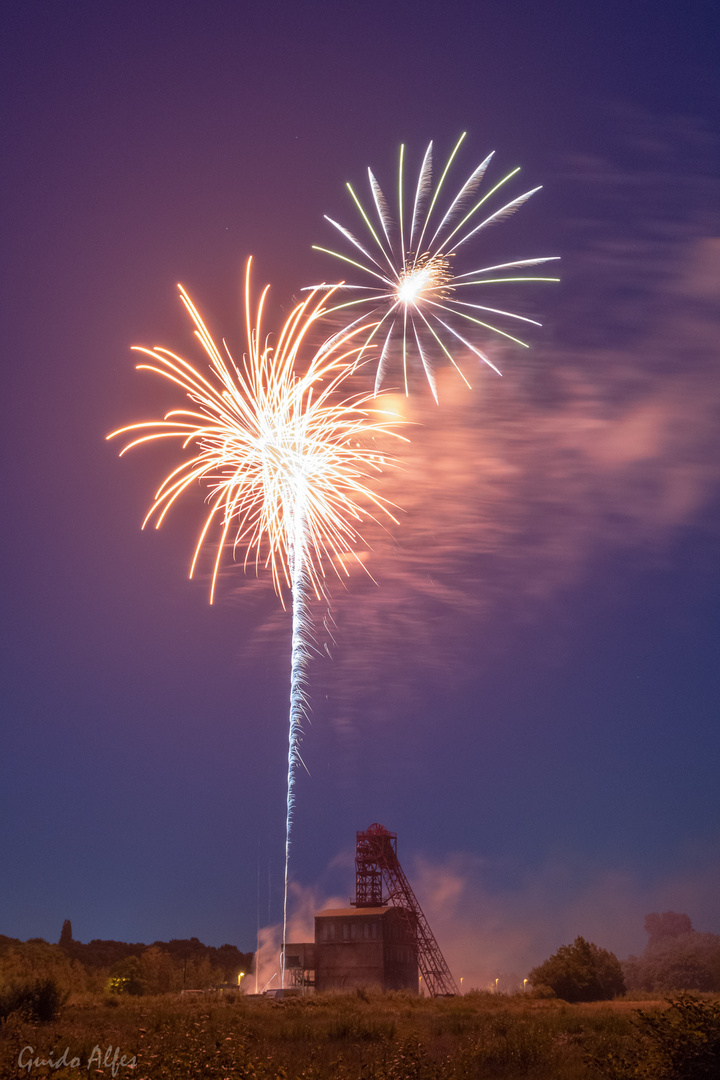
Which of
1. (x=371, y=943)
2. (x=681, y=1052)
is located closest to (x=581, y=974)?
(x=371, y=943)

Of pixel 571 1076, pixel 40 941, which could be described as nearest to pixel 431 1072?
pixel 571 1076

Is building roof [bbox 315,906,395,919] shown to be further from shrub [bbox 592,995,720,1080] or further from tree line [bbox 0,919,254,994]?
shrub [bbox 592,995,720,1080]

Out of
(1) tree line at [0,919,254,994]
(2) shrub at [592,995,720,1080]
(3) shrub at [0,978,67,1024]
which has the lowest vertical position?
(2) shrub at [592,995,720,1080]

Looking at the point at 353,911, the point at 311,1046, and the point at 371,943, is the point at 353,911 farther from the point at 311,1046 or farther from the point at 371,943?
the point at 311,1046

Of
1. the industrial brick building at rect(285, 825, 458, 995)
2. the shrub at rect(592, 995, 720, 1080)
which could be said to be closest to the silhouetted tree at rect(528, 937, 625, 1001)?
the industrial brick building at rect(285, 825, 458, 995)

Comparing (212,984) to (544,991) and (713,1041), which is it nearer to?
(544,991)

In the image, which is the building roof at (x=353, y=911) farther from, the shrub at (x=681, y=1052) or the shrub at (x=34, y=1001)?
the shrub at (x=681, y=1052)

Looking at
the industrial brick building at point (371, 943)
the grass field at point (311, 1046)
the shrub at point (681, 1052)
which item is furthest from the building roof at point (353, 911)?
the shrub at point (681, 1052)
